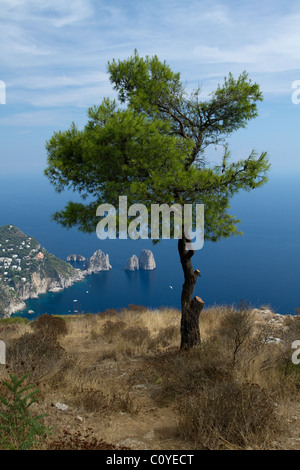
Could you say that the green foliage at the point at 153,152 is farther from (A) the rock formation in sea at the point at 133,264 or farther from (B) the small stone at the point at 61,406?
(A) the rock formation in sea at the point at 133,264

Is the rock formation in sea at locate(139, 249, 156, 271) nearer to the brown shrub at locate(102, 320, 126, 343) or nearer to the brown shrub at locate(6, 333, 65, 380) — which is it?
the brown shrub at locate(102, 320, 126, 343)

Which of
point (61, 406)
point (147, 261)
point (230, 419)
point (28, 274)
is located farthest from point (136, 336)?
Result: point (28, 274)

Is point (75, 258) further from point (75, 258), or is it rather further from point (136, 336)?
point (136, 336)

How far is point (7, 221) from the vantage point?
179 m

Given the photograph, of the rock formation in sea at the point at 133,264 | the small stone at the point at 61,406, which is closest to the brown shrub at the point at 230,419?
the small stone at the point at 61,406

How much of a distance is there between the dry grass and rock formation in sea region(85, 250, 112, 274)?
96880 mm

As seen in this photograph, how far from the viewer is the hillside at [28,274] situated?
9850 cm

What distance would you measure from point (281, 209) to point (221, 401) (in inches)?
7774

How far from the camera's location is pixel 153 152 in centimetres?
718

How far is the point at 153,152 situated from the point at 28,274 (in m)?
108

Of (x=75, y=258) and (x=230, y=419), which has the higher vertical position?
(x=230, y=419)

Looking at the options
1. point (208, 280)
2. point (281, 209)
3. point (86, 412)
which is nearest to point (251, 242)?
point (208, 280)

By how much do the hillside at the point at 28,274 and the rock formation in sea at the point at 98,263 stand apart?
5.02 metres

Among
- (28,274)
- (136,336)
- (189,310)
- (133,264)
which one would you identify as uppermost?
(189,310)
